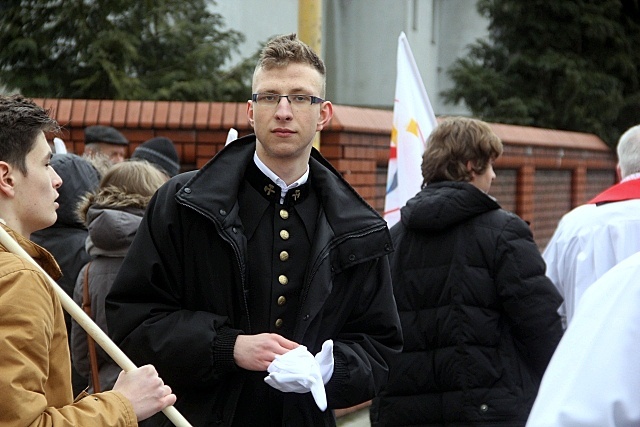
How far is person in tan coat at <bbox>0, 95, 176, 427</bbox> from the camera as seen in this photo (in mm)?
1935

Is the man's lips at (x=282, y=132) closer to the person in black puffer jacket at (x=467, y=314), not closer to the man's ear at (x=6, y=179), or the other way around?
the man's ear at (x=6, y=179)

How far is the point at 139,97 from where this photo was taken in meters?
10.7

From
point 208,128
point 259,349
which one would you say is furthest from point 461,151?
point 208,128

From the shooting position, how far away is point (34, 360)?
197cm

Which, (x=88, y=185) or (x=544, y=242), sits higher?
(x=88, y=185)

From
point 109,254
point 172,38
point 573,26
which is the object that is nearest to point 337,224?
point 109,254

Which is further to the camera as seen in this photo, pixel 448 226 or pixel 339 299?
pixel 448 226

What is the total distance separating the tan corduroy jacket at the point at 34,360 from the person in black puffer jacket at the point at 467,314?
2.01 metres

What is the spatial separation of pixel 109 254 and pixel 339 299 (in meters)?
1.41

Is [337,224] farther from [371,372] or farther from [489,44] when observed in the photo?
[489,44]

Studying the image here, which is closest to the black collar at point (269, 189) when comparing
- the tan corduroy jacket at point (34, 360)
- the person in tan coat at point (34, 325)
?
the person in tan coat at point (34, 325)

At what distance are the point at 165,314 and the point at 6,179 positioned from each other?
0.71 meters

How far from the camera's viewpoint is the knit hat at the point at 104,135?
22.3ft

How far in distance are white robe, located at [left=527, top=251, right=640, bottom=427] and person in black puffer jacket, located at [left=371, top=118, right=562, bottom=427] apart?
2.29 meters
